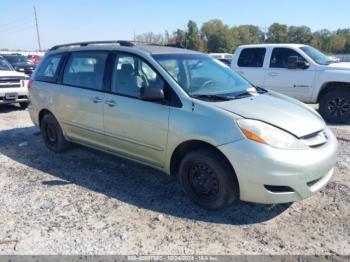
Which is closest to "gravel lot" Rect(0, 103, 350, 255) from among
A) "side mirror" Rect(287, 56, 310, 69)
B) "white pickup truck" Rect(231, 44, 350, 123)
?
"white pickup truck" Rect(231, 44, 350, 123)

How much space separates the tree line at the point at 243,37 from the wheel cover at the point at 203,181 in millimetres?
69100

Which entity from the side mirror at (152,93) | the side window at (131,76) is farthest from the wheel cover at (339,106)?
the side mirror at (152,93)

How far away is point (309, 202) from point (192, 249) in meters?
1.64

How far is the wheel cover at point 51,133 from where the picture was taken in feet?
19.2

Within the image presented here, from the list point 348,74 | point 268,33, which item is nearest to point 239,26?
point 268,33

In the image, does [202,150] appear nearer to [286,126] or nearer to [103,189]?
[286,126]

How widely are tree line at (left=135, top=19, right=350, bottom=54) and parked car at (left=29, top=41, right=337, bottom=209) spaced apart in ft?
222

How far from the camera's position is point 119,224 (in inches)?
142

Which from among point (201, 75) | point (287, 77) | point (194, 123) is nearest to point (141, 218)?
point (194, 123)

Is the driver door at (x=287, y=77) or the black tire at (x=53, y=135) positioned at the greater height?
the driver door at (x=287, y=77)

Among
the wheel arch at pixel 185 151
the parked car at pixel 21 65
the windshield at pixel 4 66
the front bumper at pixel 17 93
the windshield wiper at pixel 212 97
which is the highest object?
the windshield wiper at pixel 212 97

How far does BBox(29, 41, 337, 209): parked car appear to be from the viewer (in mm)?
3441

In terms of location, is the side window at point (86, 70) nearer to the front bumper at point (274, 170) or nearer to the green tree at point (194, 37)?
the front bumper at point (274, 170)

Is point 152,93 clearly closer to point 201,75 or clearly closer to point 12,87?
point 201,75
